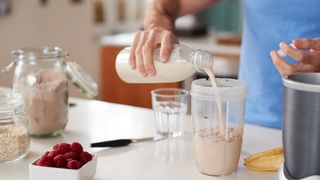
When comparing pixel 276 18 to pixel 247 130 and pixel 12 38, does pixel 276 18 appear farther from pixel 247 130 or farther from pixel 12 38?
pixel 12 38

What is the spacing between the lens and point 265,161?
3.22ft

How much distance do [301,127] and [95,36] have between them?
10.8 ft

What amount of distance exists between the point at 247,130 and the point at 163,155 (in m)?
0.30

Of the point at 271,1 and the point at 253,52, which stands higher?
the point at 271,1

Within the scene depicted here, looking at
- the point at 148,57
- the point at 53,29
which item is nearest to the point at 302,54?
the point at 148,57

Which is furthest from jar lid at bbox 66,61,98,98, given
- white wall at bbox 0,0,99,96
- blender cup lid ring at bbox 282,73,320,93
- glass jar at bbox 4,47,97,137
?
white wall at bbox 0,0,99,96

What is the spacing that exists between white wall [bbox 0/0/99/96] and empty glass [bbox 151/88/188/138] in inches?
59.1

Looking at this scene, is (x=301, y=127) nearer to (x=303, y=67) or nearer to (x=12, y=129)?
(x=303, y=67)

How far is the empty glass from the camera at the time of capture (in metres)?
1.22

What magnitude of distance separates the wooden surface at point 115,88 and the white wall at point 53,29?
0.83 ft

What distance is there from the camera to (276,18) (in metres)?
1.43

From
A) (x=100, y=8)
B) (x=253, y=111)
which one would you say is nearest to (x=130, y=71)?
(x=253, y=111)

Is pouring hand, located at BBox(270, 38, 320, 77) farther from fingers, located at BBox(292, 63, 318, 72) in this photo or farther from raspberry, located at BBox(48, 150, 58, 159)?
raspberry, located at BBox(48, 150, 58, 159)

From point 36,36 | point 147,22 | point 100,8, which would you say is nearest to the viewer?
point 147,22
